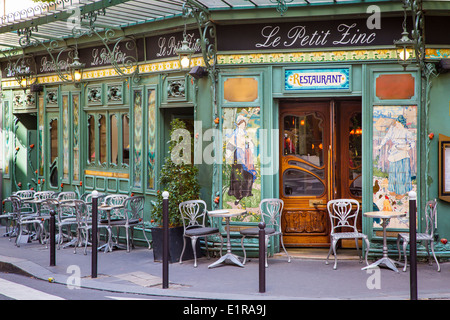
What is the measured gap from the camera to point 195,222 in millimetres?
10906

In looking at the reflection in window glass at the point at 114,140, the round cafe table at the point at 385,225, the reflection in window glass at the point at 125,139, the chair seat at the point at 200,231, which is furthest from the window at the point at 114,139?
the round cafe table at the point at 385,225

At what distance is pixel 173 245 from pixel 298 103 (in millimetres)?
3480

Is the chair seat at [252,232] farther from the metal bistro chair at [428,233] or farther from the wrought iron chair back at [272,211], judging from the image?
the metal bistro chair at [428,233]

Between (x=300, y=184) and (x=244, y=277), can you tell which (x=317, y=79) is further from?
(x=244, y=277)

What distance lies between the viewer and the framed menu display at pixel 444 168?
1002 cm

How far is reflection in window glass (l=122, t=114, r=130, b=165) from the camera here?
13219 mm

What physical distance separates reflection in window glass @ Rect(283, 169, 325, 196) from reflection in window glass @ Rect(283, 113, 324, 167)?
0.29m

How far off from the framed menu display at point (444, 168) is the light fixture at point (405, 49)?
1.43m

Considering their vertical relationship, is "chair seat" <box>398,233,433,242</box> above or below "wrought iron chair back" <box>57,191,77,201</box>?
below

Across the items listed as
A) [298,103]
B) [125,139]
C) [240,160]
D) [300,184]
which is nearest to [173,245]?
[240,160]

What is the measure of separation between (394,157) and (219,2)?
4.00 m

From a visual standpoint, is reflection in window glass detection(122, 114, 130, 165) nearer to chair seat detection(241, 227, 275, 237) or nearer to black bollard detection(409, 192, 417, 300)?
chair seat detection(241, 227, 275, 237)

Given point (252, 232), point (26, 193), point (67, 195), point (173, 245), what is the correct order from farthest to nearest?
point (26, 193), point (67, 195), point (173, 245), point (252, 232)

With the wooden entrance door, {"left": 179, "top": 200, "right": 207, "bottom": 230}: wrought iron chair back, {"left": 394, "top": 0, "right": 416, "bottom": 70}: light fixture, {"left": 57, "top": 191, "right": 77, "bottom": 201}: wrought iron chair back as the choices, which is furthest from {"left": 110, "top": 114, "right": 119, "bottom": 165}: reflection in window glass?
{"left": 394, "top": 0, "right": 416, "bottom": 70}: light fixture
